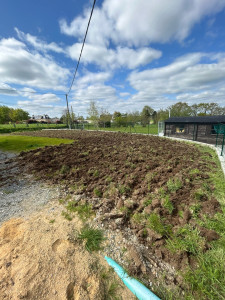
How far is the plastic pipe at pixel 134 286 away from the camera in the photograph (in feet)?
4.82

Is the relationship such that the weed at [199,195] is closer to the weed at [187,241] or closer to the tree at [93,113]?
the weed at [187,241]

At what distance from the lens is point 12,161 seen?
6.72 m

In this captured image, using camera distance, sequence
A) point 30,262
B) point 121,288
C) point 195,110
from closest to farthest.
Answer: point 121,288
point 30,262
point 195,110

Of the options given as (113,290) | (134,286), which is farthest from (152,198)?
(113,290)

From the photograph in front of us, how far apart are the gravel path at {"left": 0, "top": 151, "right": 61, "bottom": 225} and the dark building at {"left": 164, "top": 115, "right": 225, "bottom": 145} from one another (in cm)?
1465

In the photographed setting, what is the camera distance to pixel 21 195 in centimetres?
368

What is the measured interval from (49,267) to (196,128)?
55.9 ft

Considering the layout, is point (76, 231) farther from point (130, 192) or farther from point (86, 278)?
point (130, 192)

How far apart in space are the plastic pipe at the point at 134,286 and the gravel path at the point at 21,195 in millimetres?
2316

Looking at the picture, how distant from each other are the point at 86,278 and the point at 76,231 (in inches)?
31.7

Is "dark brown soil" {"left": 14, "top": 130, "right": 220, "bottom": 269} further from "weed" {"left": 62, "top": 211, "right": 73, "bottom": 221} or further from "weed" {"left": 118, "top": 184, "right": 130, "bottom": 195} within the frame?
"weed" {"left": 62, "top": 211, "right": 73, "bottom": 221}

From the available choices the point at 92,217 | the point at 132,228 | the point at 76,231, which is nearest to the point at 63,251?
the point at 76,231

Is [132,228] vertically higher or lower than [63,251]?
lower

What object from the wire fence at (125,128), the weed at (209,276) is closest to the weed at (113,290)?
the weed at (209,276)
